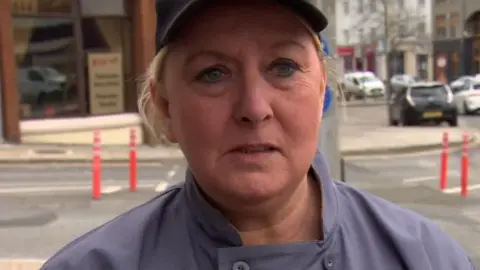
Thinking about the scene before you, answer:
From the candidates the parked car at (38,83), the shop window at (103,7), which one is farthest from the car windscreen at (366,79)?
the parked car at (38,83)

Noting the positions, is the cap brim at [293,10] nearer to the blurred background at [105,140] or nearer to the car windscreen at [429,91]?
the blurred background at [105,140]

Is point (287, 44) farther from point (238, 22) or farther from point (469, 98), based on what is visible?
point (469, 98)

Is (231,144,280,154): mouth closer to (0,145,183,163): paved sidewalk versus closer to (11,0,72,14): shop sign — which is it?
(0,145,183,163): paved sidewalk

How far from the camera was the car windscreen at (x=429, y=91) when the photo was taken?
22.9 m

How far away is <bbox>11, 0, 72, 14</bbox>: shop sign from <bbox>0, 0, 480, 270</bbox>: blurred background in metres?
0.02

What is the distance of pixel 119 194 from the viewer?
10594 millimetres

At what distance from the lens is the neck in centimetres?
145

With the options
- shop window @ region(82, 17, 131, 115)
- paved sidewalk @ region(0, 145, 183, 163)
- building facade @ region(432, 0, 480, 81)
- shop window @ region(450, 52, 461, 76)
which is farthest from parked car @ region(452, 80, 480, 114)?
shop window @ region(450, 52, 461, 76)

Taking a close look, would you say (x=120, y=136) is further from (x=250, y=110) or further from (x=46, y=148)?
(x=250, y=110)

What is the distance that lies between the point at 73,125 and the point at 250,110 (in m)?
16.3

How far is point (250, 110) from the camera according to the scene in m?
1.30

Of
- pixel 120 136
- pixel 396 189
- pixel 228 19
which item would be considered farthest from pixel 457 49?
pixel 228 19

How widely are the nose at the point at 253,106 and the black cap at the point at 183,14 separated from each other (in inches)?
6.8

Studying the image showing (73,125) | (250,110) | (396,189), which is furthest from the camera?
(73,125)
